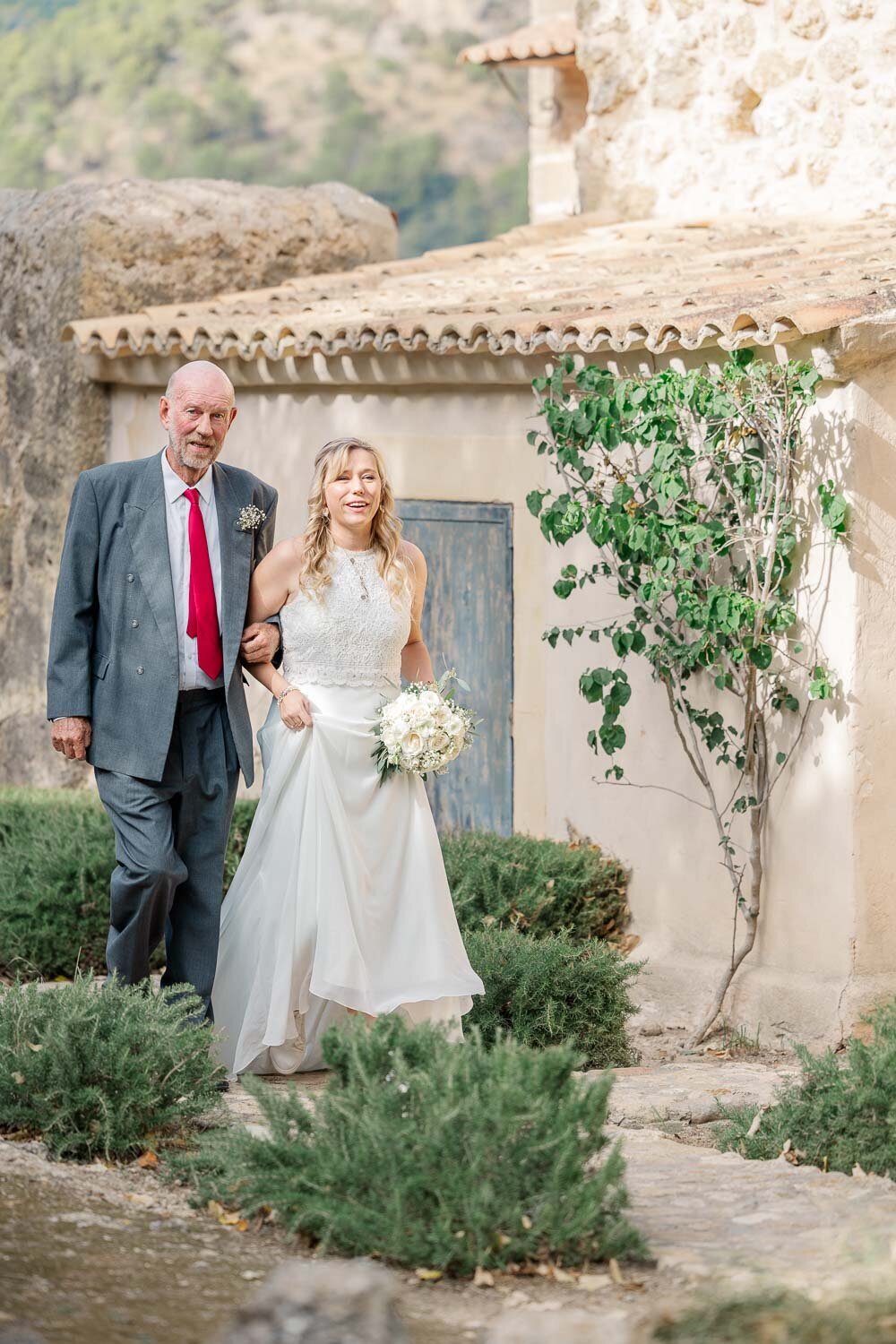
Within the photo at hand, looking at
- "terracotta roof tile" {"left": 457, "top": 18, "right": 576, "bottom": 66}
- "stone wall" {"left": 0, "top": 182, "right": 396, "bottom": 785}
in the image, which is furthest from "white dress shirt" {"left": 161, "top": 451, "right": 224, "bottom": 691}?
"terracotta roof tile" {"left": 457, "top": 18, "right": 576, "bottom": 66}

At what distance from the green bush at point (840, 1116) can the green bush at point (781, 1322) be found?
1.24m

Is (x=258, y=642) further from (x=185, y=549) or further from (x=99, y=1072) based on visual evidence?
(x=99, y=1072)

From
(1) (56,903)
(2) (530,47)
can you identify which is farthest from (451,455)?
(2) (530,47)

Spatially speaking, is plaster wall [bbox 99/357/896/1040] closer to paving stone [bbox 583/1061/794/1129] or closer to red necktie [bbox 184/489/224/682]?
paving stone [bbox 583/1061/794/1129]

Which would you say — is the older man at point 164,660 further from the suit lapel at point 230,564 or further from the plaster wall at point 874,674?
the plaster wall at point 874,674

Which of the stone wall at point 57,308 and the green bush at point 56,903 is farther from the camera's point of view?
the stone wall at point 57,308

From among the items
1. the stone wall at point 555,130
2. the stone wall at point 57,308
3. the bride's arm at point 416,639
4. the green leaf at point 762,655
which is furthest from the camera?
the stone wall at point 555,130

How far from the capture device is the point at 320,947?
4.96 meters

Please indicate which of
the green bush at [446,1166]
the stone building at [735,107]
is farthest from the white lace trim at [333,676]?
the stone building at [735,107]

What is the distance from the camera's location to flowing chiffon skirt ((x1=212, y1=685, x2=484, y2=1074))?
16.4 feet

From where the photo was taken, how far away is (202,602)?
5098mm

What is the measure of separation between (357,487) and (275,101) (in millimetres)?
41116

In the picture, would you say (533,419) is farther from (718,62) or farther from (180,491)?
(718,62)

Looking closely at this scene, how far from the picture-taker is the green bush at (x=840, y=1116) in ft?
13.5
